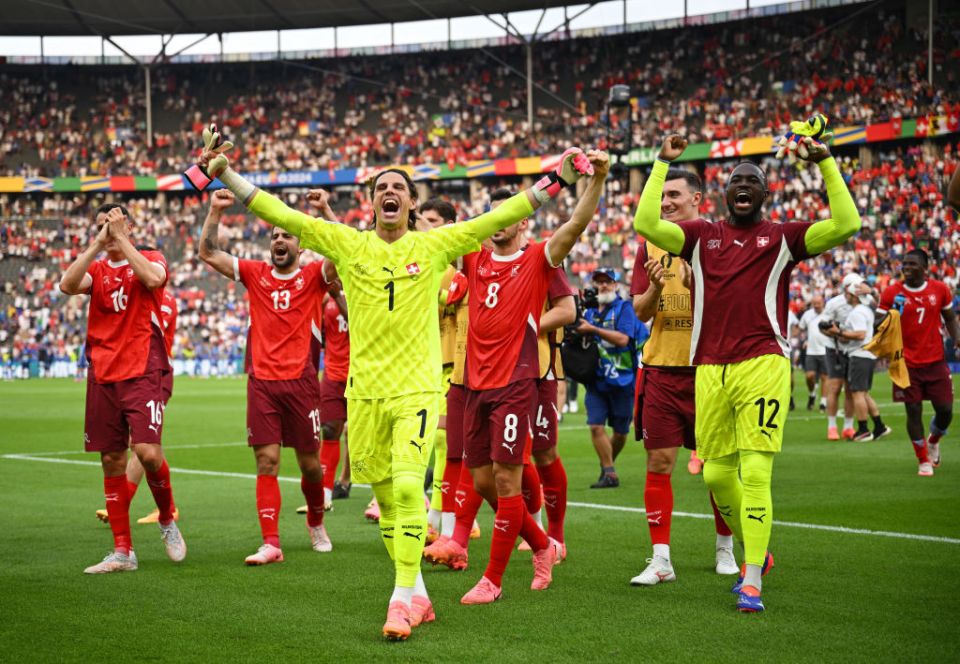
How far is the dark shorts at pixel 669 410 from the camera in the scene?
7242 millimetres

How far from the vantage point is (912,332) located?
12719mm

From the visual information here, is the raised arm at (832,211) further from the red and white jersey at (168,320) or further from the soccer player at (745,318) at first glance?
the red and white jersey at (168,320)

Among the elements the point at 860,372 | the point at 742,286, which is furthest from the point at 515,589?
the point at 860,372

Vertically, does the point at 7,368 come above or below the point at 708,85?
below

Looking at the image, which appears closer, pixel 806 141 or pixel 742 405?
pixel 806 141

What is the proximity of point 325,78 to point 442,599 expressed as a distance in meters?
53.1

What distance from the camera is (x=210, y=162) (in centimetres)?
602

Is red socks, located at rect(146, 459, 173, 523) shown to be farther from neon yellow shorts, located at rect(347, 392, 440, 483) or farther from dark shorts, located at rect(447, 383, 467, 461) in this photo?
neon yellow shorts, located at rect(347, 392, 440, 483)

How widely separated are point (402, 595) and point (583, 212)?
7.46 ft

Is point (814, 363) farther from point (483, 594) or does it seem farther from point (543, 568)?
point (483, 594)

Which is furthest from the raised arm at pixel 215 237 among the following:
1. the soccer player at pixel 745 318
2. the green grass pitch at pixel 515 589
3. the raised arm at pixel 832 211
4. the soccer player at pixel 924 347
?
the soccer player at pixel 924 347

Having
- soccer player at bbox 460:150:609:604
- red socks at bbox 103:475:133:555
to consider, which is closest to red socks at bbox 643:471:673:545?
soccer player at bbox 460:150:609:604

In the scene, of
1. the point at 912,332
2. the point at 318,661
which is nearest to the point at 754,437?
the point at 318,661

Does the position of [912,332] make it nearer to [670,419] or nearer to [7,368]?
[670,419]
